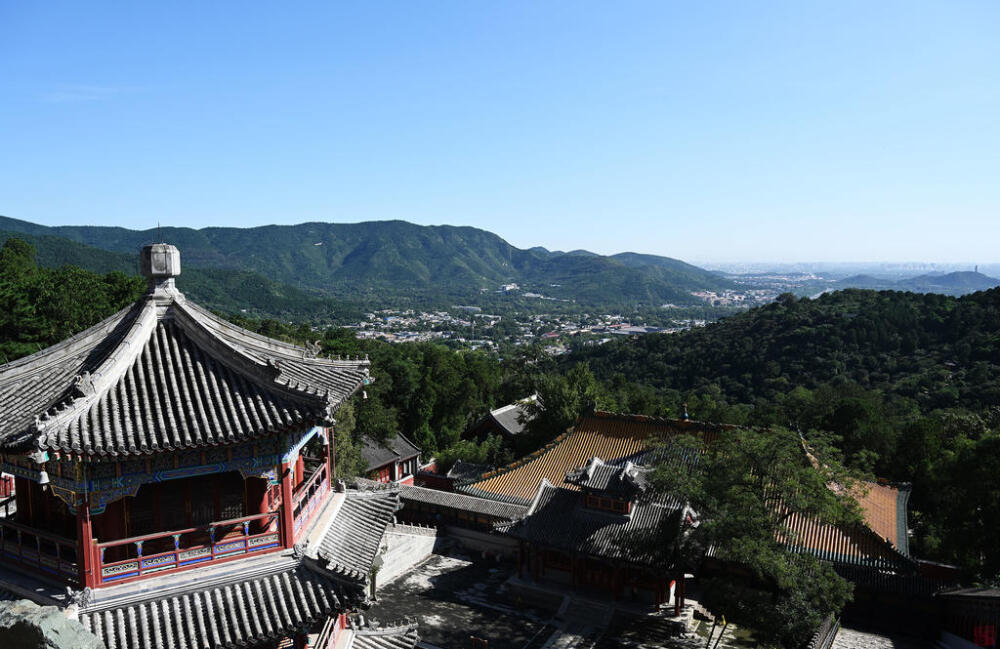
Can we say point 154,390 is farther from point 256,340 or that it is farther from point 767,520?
point 767,520

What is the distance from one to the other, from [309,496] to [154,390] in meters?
2.97

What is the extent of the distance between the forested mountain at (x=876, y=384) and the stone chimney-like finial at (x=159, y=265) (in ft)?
65.2

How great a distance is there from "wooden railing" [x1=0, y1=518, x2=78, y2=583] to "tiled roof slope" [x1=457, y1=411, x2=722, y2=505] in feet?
69.7

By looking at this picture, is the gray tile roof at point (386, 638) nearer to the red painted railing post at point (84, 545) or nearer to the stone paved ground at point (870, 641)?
the red painted railing post at point (84, 545)

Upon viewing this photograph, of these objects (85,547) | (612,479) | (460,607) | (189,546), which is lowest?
(460,607)

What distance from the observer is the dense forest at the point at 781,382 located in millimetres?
27047

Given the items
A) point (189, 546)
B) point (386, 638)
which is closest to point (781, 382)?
point (386, 638)

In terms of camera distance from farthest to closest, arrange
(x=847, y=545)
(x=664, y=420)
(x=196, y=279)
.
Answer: (x=196, y=279), (x=664, y=420), (x=847, y=545)

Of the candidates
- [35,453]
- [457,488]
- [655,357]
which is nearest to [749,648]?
[457,488]

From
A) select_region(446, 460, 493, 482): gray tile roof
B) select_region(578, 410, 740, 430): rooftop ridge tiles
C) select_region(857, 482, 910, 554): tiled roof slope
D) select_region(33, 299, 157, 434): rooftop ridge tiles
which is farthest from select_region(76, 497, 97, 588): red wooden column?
select_region(446, 460, 493, 482): gray tile roof

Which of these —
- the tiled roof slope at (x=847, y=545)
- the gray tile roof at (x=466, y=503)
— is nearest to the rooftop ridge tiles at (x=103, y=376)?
the gray tile roof at (x=466, y=503)

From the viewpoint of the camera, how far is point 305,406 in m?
8.48

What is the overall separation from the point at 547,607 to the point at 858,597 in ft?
34.5

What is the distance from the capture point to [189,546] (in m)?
8.52
